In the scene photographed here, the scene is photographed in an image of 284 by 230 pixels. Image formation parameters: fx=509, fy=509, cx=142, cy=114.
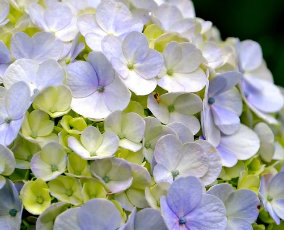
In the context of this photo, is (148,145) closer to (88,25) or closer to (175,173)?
(175,173)

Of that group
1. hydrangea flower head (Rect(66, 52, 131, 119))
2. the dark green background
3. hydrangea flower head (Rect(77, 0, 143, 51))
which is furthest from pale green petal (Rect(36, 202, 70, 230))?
the dark green background

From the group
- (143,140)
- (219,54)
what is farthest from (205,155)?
(219,54)

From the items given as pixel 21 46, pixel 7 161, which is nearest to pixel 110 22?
pixel 21 46

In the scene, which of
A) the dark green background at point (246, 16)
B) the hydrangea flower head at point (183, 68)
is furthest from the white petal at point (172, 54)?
the dark green background at point (246, 16)

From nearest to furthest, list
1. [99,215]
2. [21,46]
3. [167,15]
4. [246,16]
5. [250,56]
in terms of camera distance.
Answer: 1. [99,215]
2. [21,46]
3. [167,15]
4. [250,56]
5. [246,16]

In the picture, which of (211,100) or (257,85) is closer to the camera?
(211,100)

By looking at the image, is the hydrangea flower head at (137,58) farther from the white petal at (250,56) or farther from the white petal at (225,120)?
the white petal at (250,56)
